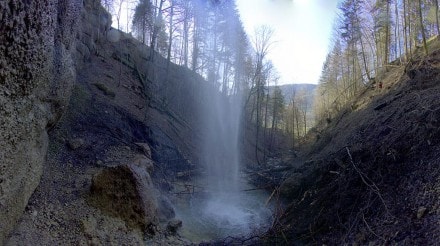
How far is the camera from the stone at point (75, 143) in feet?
24.8

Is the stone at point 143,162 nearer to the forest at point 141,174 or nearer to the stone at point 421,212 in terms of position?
the forest at point 141,174

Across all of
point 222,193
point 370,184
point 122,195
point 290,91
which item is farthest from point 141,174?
point 290,91

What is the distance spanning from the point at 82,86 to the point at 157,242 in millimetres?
6769

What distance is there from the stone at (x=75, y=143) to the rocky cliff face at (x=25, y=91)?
2.32 metres

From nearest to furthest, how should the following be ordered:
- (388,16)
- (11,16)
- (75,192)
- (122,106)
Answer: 1. (11,16)
2. (75,192)
3. (122,106)
4. (388,16)

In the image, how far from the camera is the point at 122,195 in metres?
6.15

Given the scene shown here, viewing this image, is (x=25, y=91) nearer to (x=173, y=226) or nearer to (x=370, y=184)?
(x=173, y=226)

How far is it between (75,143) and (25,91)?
167 inches

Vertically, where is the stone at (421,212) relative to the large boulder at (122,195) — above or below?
above

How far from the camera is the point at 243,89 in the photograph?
32.3 metres

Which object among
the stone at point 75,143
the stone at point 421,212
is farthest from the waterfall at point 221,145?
the stone at point 421,212

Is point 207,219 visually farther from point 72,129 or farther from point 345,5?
point 345,5

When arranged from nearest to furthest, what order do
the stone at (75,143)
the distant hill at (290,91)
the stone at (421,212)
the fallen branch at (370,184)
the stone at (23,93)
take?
the stone at (23,93) → the stone at (421,212) → the fallen branch at (370,184) → the stone at (75,143) → the distant hill at (290,91)

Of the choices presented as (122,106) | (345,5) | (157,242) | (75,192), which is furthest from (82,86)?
(345,5)
